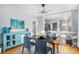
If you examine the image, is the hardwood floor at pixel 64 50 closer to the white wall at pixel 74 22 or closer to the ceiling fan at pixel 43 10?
the white wall at pixel 74 22

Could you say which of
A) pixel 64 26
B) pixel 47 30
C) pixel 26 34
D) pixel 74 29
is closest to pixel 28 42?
pixel 26 34

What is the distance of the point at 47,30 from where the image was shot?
1919 millimetres

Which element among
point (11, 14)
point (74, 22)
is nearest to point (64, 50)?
point (74, 22)

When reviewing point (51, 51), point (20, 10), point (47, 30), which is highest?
point (20, 10)

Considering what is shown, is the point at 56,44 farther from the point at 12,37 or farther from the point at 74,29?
the point at 12,37

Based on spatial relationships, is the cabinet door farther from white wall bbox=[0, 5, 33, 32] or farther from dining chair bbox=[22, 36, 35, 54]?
white wall bbox=[0, 5, 33, 32]

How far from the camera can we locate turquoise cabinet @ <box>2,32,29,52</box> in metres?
1.86

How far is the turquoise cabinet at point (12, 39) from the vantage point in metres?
1.86

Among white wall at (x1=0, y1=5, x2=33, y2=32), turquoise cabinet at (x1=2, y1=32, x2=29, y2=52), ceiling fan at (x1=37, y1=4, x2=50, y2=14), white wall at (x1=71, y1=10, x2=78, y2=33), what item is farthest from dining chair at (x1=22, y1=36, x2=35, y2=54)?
white wall at (x1=71, y1=10, x2=78, y2=33)

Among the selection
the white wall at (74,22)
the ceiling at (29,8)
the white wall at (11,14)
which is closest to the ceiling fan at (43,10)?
the ceiling at (29,8)

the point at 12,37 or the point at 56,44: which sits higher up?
the point at 12,37

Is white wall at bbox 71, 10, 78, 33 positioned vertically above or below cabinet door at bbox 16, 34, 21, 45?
above
